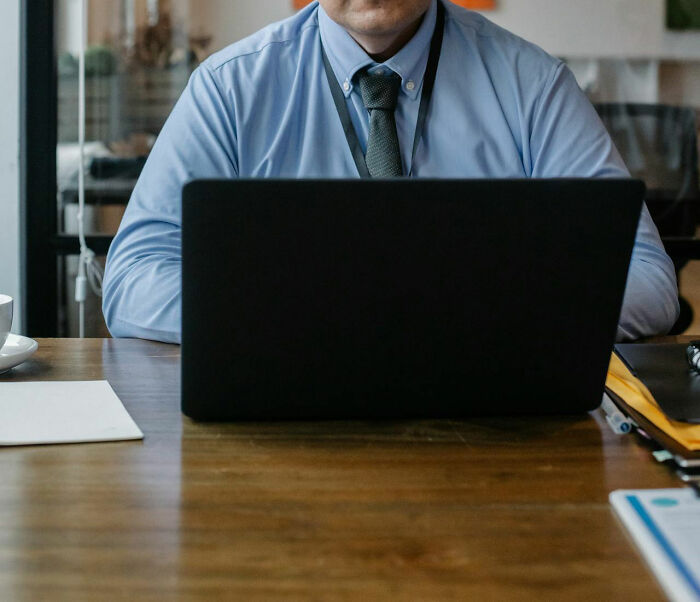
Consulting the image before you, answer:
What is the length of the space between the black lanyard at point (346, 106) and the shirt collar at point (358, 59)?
11 millimetres

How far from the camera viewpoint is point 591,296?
905 mm

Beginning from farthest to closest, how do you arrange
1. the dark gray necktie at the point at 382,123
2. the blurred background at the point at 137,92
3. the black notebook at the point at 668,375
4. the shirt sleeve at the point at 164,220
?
the blurred background at the point at 137,92 < the dark gray necktie at the point at 382,123 < the shirt sleeve at the point at 164,220 < the black notebook at the point at 668,375

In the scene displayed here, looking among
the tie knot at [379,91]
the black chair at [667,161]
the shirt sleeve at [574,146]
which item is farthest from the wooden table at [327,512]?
the black chair at [667,161]

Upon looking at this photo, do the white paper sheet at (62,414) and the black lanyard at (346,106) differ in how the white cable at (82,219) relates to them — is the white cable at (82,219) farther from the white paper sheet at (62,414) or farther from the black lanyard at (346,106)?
the white paper sheet at (62,414)

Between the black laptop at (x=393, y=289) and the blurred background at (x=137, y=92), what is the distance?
2093mm

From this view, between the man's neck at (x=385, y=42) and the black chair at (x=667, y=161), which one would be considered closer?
the man's neck at (x=385, y=42)

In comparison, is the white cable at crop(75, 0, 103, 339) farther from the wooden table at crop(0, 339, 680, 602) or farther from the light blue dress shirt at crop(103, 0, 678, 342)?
the wooden table at crop(0, 339, 680, 602)

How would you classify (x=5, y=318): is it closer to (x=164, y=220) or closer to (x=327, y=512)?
(x=164, y=220)

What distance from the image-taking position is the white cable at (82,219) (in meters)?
2.89

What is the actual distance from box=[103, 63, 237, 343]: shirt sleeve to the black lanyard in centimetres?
21

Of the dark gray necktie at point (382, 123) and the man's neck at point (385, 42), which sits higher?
the man's neck at point (385, 42)

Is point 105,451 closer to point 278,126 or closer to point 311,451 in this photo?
point 311,451

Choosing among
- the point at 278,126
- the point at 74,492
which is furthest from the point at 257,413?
the point at 278,126

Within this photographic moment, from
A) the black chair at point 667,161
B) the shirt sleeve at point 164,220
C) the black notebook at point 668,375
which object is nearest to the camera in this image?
the black notebook at point 668,375
